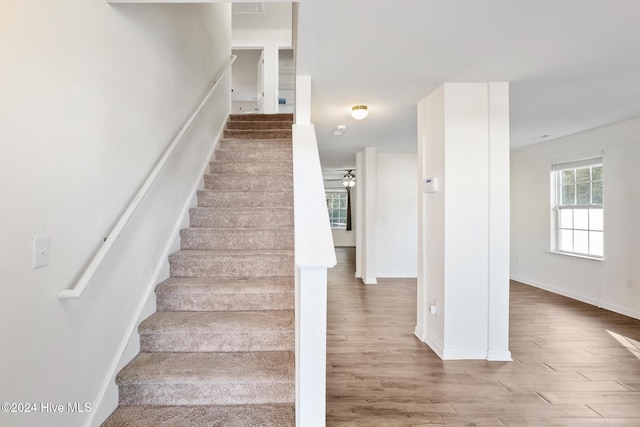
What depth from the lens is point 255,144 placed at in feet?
12.8

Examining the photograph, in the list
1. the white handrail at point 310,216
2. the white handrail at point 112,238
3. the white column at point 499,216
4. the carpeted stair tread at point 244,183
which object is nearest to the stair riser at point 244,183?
the carpeted stair tread at point 244,183

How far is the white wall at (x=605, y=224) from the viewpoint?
413 cm

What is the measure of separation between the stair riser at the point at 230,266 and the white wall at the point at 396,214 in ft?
14.0

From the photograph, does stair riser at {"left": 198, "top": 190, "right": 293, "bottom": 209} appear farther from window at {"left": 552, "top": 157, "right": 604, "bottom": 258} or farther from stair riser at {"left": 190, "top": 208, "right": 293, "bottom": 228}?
window at {"left": 552, "top": 157, "right": 604, "bottom": 258}

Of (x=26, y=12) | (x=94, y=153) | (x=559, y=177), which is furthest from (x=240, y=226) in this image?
(x=559, y=177)

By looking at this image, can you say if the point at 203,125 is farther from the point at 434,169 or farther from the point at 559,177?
the point at 559,177

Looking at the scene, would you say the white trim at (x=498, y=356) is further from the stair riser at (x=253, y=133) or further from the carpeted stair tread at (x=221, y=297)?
the stair riser at (x=253, y=133)

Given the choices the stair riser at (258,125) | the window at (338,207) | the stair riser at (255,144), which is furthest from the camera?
the window at (338,207)

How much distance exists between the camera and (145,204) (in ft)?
7.02

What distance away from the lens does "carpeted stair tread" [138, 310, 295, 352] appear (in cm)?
205

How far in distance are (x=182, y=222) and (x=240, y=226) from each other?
484 millimetres

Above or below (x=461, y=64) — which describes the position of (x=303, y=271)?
below

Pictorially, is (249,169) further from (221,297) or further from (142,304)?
(142,304)

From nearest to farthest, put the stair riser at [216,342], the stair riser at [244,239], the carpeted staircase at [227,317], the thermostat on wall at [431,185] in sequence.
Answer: the carpeted staircase at [227,317] → the stair riser at [216,342] → the stair riser at [244,239] → the thermostat on wall at [431,185]
